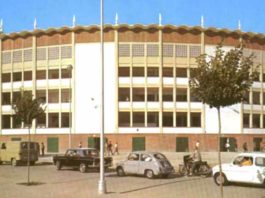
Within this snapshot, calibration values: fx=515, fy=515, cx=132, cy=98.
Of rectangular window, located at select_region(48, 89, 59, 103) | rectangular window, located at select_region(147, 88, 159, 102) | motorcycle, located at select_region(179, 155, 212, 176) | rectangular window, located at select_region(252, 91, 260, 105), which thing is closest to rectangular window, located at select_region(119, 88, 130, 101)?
rectangular window, located at select_region(147, 88, 159, 102)

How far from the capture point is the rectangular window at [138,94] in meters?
63.5

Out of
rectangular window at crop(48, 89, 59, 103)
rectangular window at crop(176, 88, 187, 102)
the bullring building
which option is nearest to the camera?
the bullring building

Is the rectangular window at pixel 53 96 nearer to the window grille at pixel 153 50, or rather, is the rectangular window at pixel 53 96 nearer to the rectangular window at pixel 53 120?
the rectangular window at pixel 53 120

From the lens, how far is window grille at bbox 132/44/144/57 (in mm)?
63406

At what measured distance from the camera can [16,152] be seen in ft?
128

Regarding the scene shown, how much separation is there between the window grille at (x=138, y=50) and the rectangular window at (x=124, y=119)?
7.43m

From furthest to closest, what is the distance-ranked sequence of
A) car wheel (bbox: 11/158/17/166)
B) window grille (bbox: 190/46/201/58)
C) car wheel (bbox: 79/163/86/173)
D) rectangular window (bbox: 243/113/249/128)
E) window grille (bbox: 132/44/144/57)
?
rectangular window (bbox: 243/113/249/128) < window grille (bbox: 190/46/201/58) < window grille (bbox: 132/44/144/57) < car wheel (bbox: 11/158/17/166) < car wheel (bbox: 79/163/86/173)

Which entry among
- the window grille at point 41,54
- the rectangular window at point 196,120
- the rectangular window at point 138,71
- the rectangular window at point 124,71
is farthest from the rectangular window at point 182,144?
the window grille at point 41,54

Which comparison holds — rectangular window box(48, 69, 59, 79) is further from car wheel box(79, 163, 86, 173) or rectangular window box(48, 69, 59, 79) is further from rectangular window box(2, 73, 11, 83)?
car wheel box(79, 163, 86, 173)

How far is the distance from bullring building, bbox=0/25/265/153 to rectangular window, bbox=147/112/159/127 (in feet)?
0.41

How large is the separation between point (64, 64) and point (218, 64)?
4854 centimetres

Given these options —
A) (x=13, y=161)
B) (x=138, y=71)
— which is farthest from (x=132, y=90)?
(x=13, y=161)

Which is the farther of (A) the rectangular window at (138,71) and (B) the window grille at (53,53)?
(B) the window grille at (53,53)

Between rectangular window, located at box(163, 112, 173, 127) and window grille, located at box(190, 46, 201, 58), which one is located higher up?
window grille, located at box(190, 46, 201, 58)
